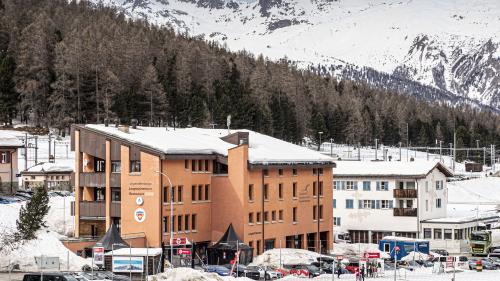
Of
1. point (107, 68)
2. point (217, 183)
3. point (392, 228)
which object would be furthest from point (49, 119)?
point (217, 183)

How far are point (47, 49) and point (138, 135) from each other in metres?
106

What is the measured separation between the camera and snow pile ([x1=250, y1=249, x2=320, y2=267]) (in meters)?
76.1

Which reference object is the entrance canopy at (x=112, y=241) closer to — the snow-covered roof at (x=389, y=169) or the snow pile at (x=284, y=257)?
the snow pile at (x=284, y=257)

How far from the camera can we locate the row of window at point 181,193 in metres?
78.1

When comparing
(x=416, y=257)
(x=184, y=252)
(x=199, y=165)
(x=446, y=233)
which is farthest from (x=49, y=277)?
(x=446, y=233)

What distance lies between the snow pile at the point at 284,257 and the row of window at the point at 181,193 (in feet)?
20.7

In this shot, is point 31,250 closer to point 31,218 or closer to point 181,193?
point 31,218

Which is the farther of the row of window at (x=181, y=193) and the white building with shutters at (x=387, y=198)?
the white building with shutters at (x=387, y=198)

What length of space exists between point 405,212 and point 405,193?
1796 mm

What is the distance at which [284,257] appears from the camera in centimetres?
7662

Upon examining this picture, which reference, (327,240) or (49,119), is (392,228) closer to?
(327,240)

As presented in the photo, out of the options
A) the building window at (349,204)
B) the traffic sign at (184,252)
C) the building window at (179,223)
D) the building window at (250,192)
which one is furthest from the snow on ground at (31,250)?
the building window at (349,204)

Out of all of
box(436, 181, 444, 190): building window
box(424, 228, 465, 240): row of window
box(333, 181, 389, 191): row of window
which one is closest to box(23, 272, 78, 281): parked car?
box(424, 228, 465, 240): row of window

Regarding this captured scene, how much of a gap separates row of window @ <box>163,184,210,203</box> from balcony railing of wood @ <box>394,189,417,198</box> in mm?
28834
